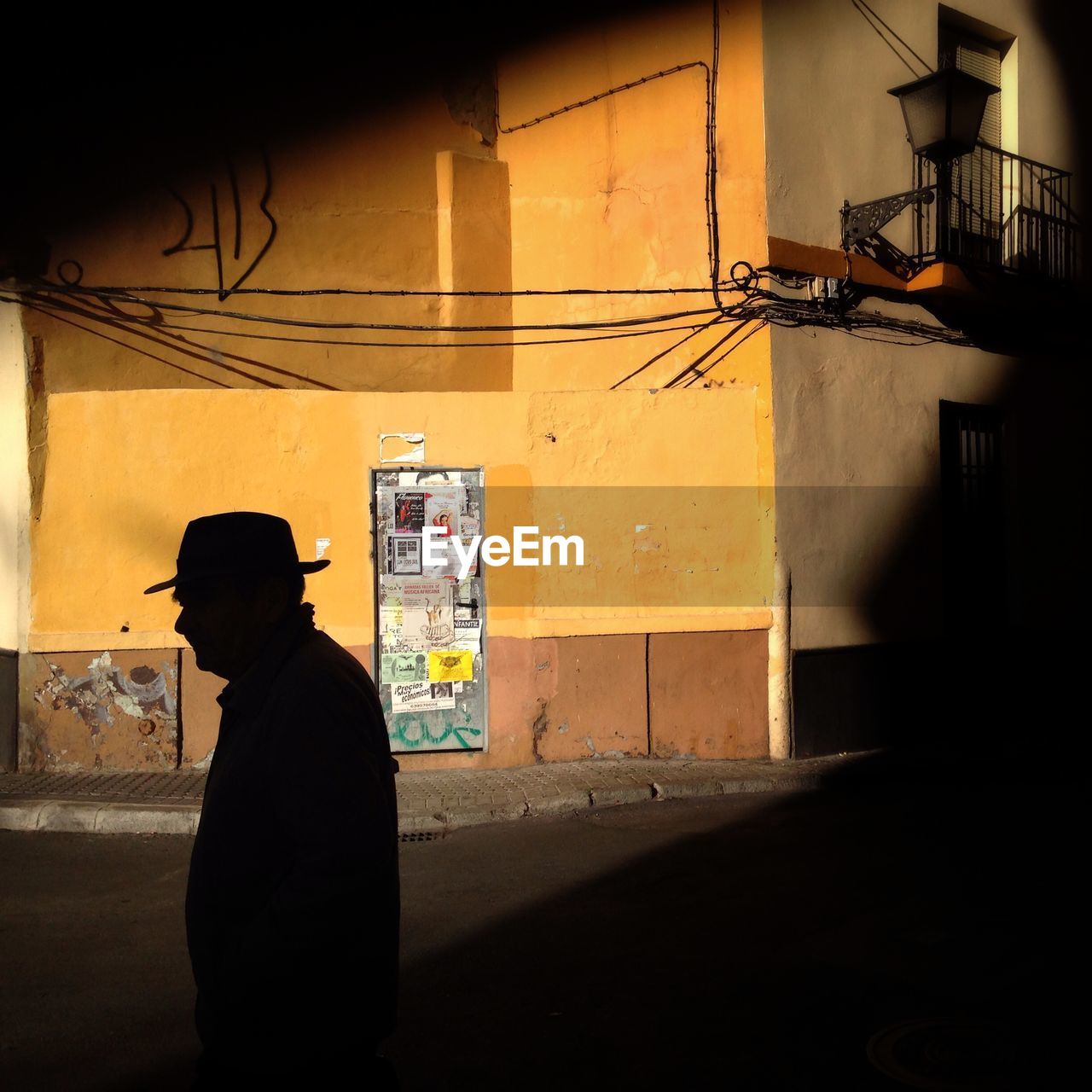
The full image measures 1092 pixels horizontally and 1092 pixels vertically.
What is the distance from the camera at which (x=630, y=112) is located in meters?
10.6

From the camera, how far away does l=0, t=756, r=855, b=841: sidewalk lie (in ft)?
25.3

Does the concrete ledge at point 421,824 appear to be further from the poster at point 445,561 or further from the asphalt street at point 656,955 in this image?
the poster at point 445,561

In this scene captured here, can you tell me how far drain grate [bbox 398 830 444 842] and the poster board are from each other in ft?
5.95

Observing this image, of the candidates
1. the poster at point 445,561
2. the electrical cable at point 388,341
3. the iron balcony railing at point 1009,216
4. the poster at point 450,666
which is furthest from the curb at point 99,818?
the iron balcony railing at point 1009,216

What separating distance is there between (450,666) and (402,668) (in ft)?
1.33

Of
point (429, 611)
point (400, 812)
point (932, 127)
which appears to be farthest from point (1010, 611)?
point (400, 812)

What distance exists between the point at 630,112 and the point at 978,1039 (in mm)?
8800

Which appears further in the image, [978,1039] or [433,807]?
[433,807]

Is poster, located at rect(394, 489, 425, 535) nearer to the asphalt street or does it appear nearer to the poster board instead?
the poster board

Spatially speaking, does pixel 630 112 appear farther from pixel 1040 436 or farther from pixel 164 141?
pixel 1040 436

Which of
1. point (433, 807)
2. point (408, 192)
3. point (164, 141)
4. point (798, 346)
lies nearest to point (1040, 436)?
point (798, 346)

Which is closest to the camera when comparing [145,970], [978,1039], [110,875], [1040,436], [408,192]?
[978,1039]

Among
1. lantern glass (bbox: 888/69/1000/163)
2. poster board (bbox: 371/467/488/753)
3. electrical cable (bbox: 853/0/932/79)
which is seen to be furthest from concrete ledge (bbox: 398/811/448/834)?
electrical cable (bbox: 853/0/932/79)

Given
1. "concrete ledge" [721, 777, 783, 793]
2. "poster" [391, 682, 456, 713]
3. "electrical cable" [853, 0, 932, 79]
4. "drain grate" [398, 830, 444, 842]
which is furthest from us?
"electrical cable" [853, 0, 932, 79]
